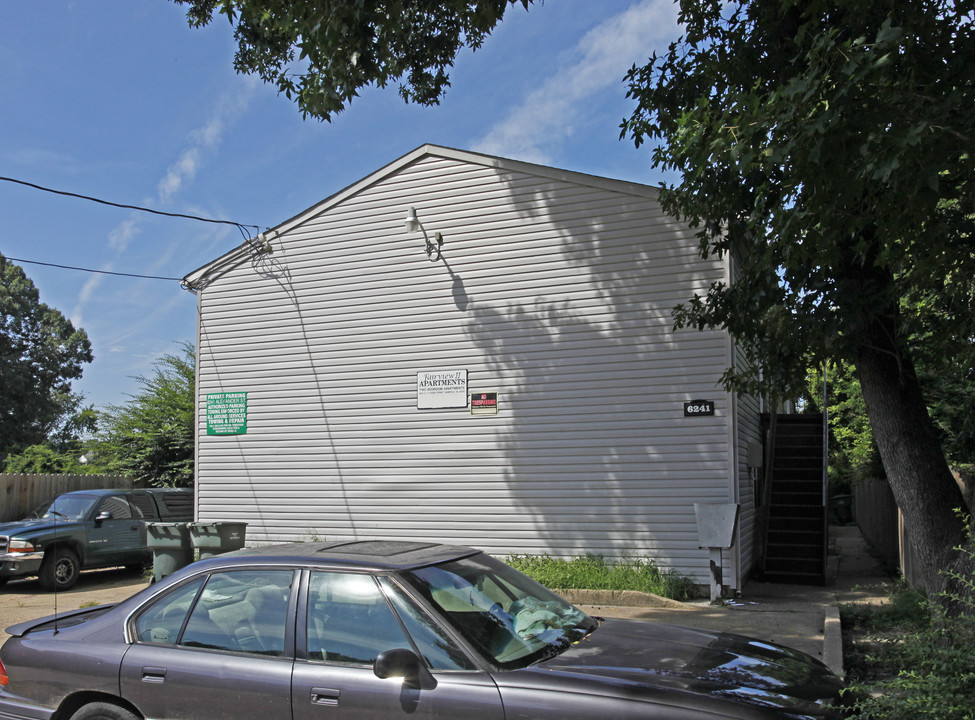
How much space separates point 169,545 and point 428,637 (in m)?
8.95

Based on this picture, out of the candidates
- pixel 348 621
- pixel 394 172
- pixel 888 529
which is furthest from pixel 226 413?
pixel 888 529

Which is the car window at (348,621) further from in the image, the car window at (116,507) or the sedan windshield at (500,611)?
the car window at (116,507)

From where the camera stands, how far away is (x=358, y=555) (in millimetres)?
4305

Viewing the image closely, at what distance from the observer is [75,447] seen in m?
22.5

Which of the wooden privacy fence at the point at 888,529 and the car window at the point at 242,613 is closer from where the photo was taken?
the car window at the point at 242,613

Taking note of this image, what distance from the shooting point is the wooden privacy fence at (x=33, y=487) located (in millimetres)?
16219

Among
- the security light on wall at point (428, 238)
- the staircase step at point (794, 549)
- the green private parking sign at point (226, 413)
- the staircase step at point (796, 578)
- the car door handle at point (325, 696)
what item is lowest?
the staircase step at point (796, 578)

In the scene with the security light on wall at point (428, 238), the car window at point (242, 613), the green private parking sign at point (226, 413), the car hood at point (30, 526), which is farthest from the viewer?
the green private parking sign at point (226, 413)

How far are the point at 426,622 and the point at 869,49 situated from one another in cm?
455

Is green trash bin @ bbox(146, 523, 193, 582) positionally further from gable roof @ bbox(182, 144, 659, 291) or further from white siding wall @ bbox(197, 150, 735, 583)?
gable roof @ bbox(182, 144, 659, 291)

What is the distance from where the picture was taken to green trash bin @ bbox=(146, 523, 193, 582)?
11406mm

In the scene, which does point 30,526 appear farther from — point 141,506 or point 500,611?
point 500,611

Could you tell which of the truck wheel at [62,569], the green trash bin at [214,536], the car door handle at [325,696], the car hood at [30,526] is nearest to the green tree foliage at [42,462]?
the car hood at [30,526]

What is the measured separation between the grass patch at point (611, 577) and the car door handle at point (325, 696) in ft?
25.3
